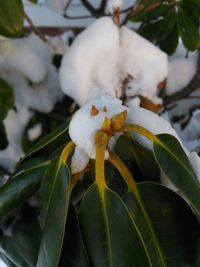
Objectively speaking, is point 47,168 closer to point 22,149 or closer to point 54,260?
point 54,260

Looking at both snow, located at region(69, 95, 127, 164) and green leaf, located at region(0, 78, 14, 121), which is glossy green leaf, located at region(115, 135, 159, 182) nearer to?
snow, located at region(69, 95, 127, 164)

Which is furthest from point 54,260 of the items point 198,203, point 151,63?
point 151,63

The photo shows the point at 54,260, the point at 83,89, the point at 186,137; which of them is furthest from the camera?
the point at 186,137

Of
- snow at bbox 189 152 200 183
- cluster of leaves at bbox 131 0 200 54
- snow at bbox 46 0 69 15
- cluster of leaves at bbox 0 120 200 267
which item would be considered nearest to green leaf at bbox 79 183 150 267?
cluster of leaves at bbox 0 120 200 267

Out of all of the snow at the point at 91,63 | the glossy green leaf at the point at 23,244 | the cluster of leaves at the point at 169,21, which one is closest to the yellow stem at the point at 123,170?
the glossy green leaf at the point at 23,244

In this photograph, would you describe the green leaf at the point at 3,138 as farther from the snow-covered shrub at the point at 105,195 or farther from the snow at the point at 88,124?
the snow at the point at 88,124

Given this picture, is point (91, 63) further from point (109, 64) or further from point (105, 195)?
point (105, 195)

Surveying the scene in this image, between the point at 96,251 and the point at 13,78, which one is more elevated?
the point at 13,78
